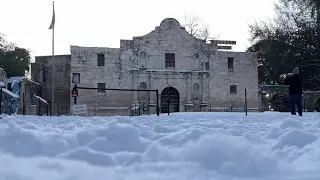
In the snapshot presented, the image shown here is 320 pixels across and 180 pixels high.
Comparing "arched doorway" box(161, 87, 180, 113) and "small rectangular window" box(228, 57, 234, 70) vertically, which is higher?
"small rectangular window" box(228, 57, 234, 70)

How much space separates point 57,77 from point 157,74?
899cm

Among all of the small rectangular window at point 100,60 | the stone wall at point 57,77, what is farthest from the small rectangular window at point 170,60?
the stone wall at point 57,77

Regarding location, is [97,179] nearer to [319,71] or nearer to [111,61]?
[111,61]

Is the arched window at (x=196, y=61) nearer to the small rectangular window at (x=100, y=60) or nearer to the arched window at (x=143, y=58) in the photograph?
the arched window at (x=143, y=58)

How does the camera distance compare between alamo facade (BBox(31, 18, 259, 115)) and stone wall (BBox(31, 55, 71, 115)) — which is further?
stone wall (BBox(31, 55, 71, 115))

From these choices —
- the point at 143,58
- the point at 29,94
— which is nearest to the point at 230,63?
the point at 143,58

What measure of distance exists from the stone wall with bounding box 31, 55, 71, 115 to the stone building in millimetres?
105

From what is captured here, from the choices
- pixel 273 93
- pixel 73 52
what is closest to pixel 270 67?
pixel 273 93

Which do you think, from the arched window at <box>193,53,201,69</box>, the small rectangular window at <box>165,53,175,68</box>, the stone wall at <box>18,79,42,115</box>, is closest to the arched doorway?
the small rectangular window at <box>165,53,175,68</box>

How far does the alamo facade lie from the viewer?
116 ft

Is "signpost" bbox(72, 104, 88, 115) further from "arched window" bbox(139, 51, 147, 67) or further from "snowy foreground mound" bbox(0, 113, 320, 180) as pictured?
"arched window" bbox(139, 51, 147, 67)

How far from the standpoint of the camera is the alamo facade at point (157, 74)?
116 ft

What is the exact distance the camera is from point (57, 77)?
3728 centimetres

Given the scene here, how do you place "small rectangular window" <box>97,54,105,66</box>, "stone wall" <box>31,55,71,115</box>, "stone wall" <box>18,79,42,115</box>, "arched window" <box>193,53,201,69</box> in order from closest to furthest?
1. "stone wall" <box>18,79,42,115</box>
2. "small rectangular window" <box>97,54,105,66</box>
3. "stone wall" <box>31,55,71,115</box>
4. "arched window" <box>193,53,201,69</box>
